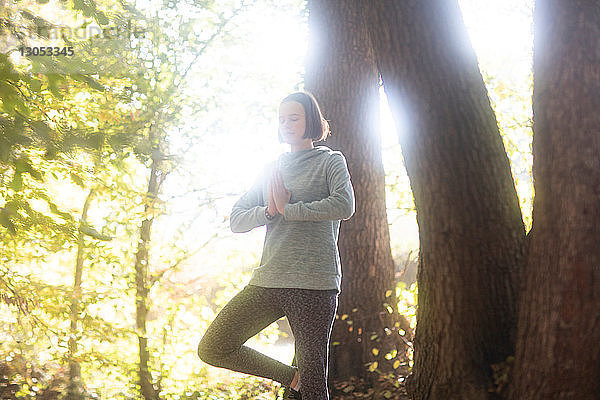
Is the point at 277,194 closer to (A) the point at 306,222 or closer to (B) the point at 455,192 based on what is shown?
(A) the point at 306,222

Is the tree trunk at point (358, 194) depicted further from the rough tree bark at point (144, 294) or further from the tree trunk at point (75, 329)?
the tree trunk at point (75, 329)

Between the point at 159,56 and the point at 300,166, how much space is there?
326 centimetres

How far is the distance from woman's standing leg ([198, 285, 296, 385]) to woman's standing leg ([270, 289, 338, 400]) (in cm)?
9

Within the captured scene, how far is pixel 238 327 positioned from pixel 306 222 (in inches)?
19.0

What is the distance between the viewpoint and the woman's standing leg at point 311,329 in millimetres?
1991

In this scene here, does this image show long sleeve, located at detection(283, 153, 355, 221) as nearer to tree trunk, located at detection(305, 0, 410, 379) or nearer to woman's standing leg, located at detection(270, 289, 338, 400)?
woman's standing leg, located at detection(270, 289, 338, 400)

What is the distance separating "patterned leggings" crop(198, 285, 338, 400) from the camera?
6.55ft

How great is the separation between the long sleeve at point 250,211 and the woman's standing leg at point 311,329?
0.31m

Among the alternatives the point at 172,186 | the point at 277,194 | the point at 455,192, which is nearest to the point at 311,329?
the point at 277,194

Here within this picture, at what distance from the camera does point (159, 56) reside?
196 inches

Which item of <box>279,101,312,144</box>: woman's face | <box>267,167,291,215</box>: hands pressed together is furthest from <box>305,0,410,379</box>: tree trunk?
<box>267,167,291,215</box>: hands pressed together

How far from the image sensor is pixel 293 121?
7.29 ft

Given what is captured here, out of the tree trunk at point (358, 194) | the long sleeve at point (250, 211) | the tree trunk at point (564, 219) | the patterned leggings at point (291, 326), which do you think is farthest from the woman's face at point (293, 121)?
the tree trunk at point (358, 194)

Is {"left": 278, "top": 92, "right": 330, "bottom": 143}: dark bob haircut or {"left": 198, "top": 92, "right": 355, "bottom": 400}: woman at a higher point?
{"left": 278, "top": 92, "right": 330, "bottom": 143}: dark bob haircut
